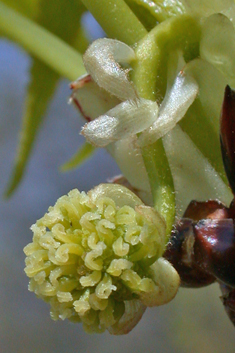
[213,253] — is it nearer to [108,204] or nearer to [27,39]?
[108,204]

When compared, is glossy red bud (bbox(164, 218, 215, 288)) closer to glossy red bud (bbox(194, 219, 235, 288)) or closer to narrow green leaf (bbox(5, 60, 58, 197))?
glossy red bud (bbox(194, 219, 235, 288))

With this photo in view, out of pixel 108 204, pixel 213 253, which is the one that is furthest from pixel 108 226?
pixel 213 253

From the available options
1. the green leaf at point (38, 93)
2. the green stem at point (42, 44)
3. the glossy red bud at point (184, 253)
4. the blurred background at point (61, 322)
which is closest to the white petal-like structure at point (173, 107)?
the glossy red bud at point (184, 253)

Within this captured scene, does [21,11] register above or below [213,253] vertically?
above

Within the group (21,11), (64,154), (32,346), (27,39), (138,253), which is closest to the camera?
(138,253)

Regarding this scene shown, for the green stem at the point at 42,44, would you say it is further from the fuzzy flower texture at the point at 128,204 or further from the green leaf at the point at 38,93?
the fuzzy flower texture at the point at 128,204

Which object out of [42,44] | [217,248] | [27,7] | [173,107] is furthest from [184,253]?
[27,7]
